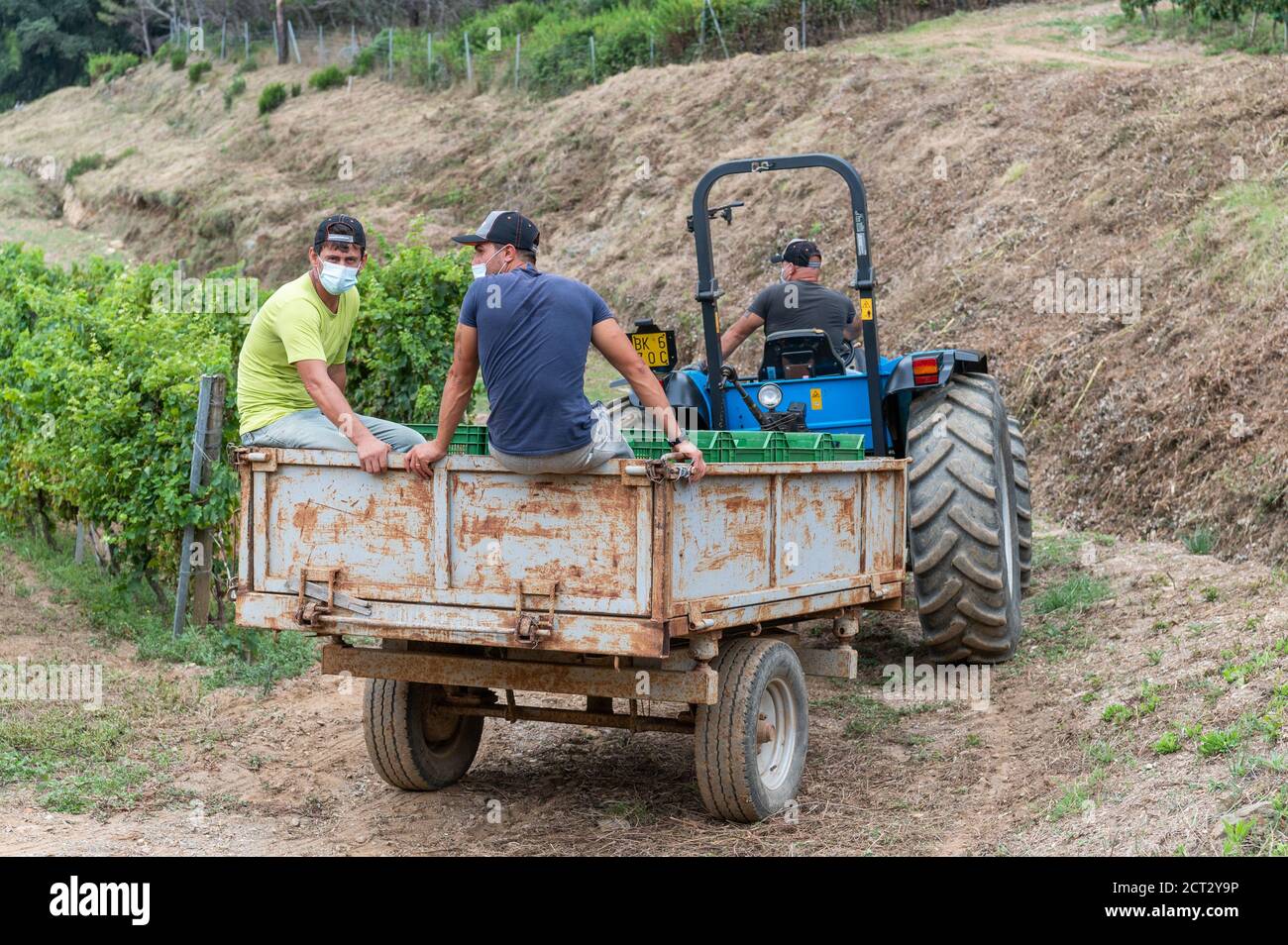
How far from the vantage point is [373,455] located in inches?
222

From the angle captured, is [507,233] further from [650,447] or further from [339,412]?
[650,447]

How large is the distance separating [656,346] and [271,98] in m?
34.9

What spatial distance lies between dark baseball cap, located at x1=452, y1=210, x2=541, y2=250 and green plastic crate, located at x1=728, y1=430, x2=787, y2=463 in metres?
1.45

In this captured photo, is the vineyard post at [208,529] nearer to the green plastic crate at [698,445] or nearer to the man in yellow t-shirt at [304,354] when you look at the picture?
the man in yellow t-shirt at [304,354]

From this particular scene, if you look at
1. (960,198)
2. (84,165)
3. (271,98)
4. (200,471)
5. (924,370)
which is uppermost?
(271,98)

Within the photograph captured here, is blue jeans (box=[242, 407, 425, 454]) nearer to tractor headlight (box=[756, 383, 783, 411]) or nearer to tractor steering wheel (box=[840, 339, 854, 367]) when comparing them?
tractor headlight (box=[756, 383, 783, 411])

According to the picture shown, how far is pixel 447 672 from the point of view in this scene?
19.8 feet

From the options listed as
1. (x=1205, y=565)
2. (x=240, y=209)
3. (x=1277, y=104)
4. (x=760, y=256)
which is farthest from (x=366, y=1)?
(x=1205, y=565)

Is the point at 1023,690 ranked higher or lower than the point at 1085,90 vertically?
lower

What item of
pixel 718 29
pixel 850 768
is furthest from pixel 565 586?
pixel 718 29

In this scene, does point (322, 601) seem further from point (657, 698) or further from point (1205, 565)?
point (1205, 565)

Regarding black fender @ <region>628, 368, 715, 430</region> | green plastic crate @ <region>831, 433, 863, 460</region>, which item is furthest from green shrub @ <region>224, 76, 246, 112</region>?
green plastic crate @ <region>831, 433, 863, 460</region>

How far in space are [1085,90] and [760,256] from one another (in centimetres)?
500

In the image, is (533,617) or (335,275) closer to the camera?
(533,617)
